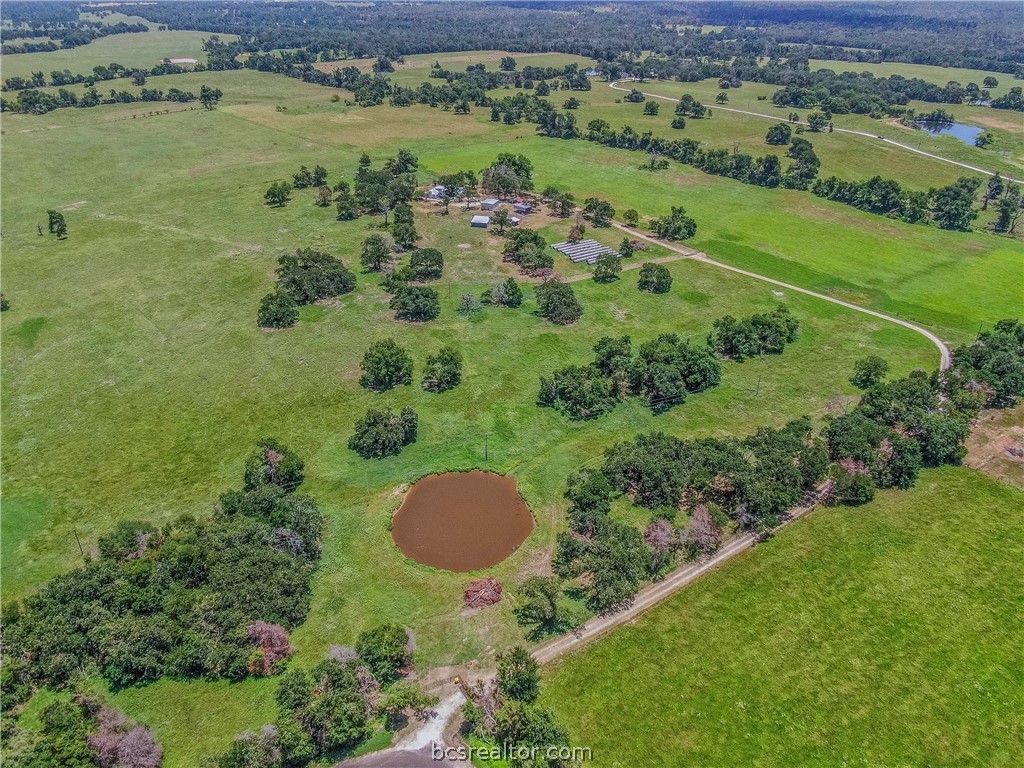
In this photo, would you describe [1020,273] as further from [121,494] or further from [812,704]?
[121,494]

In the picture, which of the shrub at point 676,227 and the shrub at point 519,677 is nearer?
the shrub at point 519,677

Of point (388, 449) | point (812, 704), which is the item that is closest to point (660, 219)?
point (388, 449)

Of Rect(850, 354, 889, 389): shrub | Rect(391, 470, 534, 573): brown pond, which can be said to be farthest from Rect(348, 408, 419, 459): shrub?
Rect(850, 354, 889, 389): shrub

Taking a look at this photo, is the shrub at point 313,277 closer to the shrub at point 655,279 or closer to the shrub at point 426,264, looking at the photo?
the shrub at point 426,264

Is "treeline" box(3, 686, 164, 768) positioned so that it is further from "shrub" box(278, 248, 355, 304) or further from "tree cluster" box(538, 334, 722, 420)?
"shrub" box(278, 248, 355, 304)

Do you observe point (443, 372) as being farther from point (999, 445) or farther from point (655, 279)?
point (999, 445)

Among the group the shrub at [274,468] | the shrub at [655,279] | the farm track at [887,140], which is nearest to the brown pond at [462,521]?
the shrub at [274,468]

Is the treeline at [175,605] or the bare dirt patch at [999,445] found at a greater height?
the bare dirt patch at [999,445]
